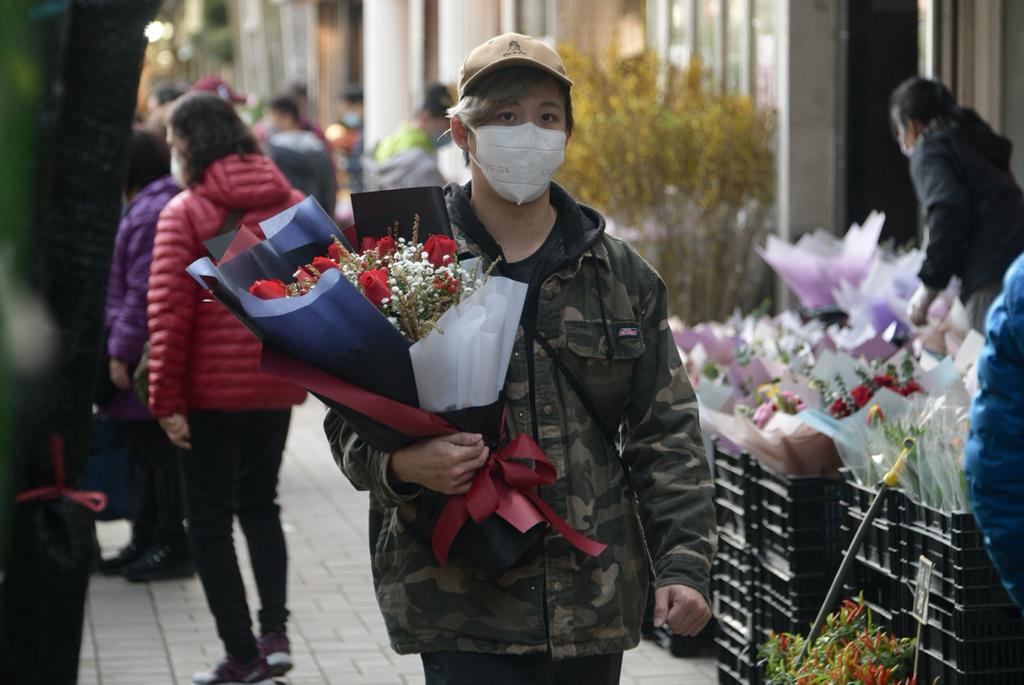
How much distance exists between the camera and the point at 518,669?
3309mm

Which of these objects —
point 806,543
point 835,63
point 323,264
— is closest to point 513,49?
point 323,264

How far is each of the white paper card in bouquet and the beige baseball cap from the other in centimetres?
46

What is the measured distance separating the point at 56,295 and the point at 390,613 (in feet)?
4.32

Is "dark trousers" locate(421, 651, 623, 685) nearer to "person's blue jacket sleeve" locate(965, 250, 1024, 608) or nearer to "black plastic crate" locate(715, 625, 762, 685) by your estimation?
"person's blue jacket sleeve" locate(965, 250, 1024, 608)

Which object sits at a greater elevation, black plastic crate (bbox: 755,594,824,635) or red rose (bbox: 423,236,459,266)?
red rose (bbox: 423,236,459,266)

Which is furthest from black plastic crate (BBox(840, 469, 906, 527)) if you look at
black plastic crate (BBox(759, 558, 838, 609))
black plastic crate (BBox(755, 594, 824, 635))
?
black plastic crate (BBox(755, 594, 824, 635))

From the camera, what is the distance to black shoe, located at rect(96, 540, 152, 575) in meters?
8.05

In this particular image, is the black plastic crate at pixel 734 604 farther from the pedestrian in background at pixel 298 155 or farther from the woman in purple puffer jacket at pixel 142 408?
the pedestrian in background at pixel 298 155

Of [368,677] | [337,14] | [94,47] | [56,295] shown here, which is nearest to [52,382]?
[56,295]

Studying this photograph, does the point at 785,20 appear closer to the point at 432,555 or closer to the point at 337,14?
the point at 432,555

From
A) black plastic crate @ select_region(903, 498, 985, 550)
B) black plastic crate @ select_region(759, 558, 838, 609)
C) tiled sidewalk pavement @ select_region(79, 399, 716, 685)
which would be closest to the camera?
black plastic crate @ select_region(903, 498, 985, 550)

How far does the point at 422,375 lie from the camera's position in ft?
10.4

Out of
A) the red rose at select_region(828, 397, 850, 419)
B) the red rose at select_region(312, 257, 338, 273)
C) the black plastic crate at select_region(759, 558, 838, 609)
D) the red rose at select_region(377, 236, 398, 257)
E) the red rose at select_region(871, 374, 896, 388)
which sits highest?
the red rose at select_region(377, 236, 398, 257)

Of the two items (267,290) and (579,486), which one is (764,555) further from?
(267,290)
